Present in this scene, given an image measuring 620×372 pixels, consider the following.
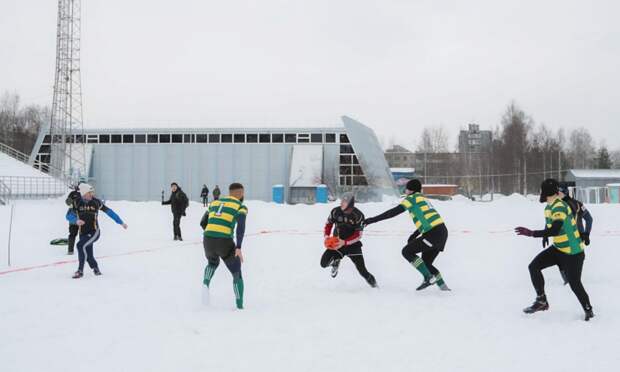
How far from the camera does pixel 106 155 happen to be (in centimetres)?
4850

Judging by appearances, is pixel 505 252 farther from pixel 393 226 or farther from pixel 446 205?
pixel 446 205

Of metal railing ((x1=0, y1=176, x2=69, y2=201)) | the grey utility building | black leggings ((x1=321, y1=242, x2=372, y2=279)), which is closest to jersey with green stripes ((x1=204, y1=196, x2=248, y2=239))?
black leggings ((x1=321, y1=242, x2=372, y2=279))

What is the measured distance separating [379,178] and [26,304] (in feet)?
138

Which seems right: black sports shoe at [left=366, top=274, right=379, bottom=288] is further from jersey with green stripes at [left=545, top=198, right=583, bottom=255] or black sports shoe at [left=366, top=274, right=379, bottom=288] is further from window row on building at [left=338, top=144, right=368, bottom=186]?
window row on building at [left=338, top=144, right=368, bottom=186]

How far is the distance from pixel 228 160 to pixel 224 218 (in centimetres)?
4107

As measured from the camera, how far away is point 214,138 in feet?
158

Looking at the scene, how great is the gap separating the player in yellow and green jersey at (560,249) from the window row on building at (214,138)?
4061 centimetres

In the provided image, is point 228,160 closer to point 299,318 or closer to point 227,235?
point 227,235

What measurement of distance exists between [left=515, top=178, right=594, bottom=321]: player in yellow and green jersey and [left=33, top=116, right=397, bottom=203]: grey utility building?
38.7m

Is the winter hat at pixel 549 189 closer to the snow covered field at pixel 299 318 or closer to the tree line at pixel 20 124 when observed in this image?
the snow covered field at pixel 299 318

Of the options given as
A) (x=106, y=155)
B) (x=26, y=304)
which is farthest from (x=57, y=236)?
(x=106, y=155)

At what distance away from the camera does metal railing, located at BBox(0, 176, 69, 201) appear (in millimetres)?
34188

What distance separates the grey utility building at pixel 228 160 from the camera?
46.2 metres

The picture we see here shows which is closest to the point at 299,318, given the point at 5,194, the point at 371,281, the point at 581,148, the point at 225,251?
the point at 225,251
